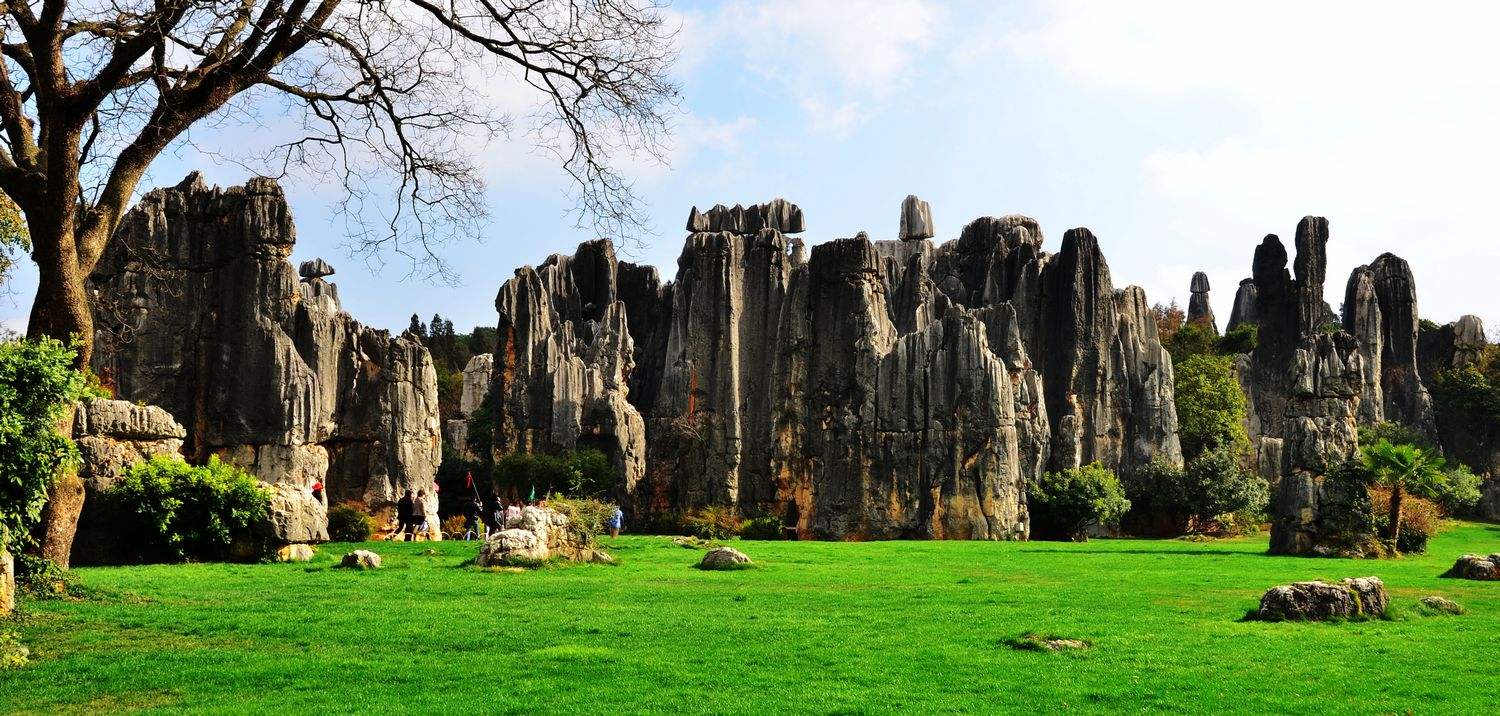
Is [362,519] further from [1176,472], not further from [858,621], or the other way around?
[1176,472]

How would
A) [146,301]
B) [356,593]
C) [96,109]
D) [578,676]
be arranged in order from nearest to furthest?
[578,676] < [96,109] < [356,593] < [146,301]

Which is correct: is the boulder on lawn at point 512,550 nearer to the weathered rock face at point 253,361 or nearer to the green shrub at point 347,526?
the green shrub at point 347,526

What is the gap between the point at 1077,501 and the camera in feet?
152

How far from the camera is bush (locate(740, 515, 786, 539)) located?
46688mm

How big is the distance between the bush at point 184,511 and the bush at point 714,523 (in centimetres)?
2066

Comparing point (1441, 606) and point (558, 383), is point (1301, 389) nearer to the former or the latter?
point (1441, 606)

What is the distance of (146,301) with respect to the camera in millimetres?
43594

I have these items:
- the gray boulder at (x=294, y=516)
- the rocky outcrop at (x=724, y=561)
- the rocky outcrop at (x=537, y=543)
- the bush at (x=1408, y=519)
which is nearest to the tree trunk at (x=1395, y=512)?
the bush at (x=1408, y=519)

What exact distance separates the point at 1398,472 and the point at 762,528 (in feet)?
70.5

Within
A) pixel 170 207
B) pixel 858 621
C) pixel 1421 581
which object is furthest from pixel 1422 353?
pixel 858 621

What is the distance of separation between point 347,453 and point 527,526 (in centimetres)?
2287

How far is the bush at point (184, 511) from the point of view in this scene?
2277 centimetres

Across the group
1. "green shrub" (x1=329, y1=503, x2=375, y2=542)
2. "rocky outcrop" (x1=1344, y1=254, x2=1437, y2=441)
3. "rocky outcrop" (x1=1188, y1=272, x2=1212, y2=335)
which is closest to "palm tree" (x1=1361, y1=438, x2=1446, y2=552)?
"green shrub" (x1=329, y1=503, x2=375, y2=542)

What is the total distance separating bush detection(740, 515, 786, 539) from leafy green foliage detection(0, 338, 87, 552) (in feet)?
109
